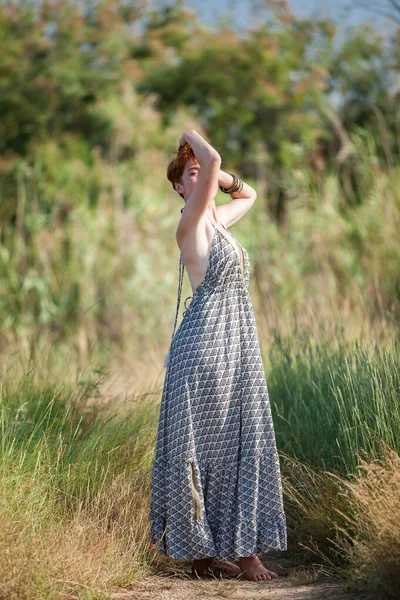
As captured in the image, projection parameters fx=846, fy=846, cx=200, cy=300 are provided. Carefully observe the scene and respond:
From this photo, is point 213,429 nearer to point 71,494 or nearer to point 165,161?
point 71,494

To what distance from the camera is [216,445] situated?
3768 millimetres

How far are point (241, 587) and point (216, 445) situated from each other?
2.03ft

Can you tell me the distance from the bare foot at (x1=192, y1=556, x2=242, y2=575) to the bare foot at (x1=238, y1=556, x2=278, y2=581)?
59mm

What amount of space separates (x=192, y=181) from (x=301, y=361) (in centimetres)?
157

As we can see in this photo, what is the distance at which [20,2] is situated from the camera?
41.4ft

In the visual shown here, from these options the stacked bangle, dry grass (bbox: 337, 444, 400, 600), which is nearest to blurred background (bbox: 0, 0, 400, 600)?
dry grass (bbox: 337, 444, 400, 600)

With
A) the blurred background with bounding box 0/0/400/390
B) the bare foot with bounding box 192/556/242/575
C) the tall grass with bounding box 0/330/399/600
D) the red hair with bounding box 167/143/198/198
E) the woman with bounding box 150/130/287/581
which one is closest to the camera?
the tall grass with bounding box 0/330/399/600

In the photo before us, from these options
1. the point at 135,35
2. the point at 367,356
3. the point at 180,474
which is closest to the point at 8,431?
the point at 180,474

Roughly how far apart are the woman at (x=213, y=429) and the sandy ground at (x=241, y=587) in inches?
3.5

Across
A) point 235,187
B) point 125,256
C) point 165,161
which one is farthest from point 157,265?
point 235,187

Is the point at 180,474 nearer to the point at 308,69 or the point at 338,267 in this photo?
the point at 338,267

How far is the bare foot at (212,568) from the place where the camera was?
3.88m

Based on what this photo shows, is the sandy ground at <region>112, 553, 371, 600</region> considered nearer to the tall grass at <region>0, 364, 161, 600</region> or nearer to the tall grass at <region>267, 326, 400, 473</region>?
the tall grass at <region>0, 364, 161, 600</region>

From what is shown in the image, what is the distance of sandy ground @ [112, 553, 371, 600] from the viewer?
3.51m
